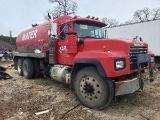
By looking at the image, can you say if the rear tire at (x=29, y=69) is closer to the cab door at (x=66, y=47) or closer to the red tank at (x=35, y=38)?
the red tank at (x=35, y=38)

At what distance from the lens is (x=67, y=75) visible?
6.56 m

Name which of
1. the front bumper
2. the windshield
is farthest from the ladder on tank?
the front bumper

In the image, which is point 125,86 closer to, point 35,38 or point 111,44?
point 111,44

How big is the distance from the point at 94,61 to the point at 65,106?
1.61 m

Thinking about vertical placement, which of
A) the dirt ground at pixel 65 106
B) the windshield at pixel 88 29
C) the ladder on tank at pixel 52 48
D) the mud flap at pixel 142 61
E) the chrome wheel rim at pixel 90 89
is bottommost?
the dirt ground at pixel 65 106

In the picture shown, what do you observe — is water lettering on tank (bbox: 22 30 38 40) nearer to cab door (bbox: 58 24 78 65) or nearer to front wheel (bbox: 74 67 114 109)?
cab door (bbox: 58 24 78 65)

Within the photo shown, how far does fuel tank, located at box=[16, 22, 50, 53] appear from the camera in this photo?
8633 mm

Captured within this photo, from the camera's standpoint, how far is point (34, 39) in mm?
9539

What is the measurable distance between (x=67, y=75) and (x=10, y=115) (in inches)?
89.1

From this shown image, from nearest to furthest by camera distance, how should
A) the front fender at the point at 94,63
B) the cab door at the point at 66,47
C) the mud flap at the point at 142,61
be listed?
the front fender at the point at 94,63 < the mud flap at the point at 142,61 < the cab door at the point at 66,47

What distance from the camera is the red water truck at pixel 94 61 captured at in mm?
4918

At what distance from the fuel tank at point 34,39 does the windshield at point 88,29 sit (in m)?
2.10

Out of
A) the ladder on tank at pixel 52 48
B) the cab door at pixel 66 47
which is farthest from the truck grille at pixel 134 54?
the ladder on tank at pixel 52 48

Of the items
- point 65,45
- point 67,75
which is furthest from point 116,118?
point 65,45
